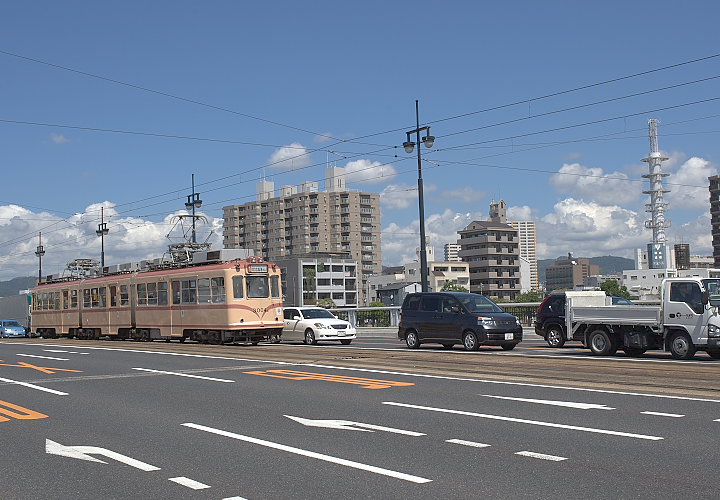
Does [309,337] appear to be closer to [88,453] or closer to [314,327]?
[314,327]

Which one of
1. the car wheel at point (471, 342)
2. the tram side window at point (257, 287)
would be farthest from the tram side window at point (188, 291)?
the car wheel at point (471, 342)

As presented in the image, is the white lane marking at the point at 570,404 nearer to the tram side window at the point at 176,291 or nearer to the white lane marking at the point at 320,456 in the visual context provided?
the white lane marking at the point at 320,456

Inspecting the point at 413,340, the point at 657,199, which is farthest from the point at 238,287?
the point at 657,199

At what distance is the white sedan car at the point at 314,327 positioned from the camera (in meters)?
30.4

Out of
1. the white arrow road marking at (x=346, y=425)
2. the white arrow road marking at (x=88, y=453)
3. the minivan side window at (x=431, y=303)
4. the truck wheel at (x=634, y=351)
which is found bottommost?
the truck wheel at (x=634, y=351)

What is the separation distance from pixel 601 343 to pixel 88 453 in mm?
15008

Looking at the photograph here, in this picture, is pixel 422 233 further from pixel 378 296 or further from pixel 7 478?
pixel 378 296

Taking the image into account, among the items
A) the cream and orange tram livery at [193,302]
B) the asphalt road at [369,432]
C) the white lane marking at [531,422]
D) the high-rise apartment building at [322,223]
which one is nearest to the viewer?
the asphalt road at [369,432]

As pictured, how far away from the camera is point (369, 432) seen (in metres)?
9.27

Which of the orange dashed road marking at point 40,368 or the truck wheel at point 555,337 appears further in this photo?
the truck wheel at point 555,337

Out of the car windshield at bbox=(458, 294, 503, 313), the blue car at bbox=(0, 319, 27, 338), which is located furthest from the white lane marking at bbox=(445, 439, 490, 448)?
the blue car at bbox=(0, 319, 27, 338)

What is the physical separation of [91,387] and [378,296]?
140 metres

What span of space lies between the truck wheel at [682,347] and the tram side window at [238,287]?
15.8 metres

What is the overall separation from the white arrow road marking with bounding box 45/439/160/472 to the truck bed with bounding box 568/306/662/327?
14333 mm
